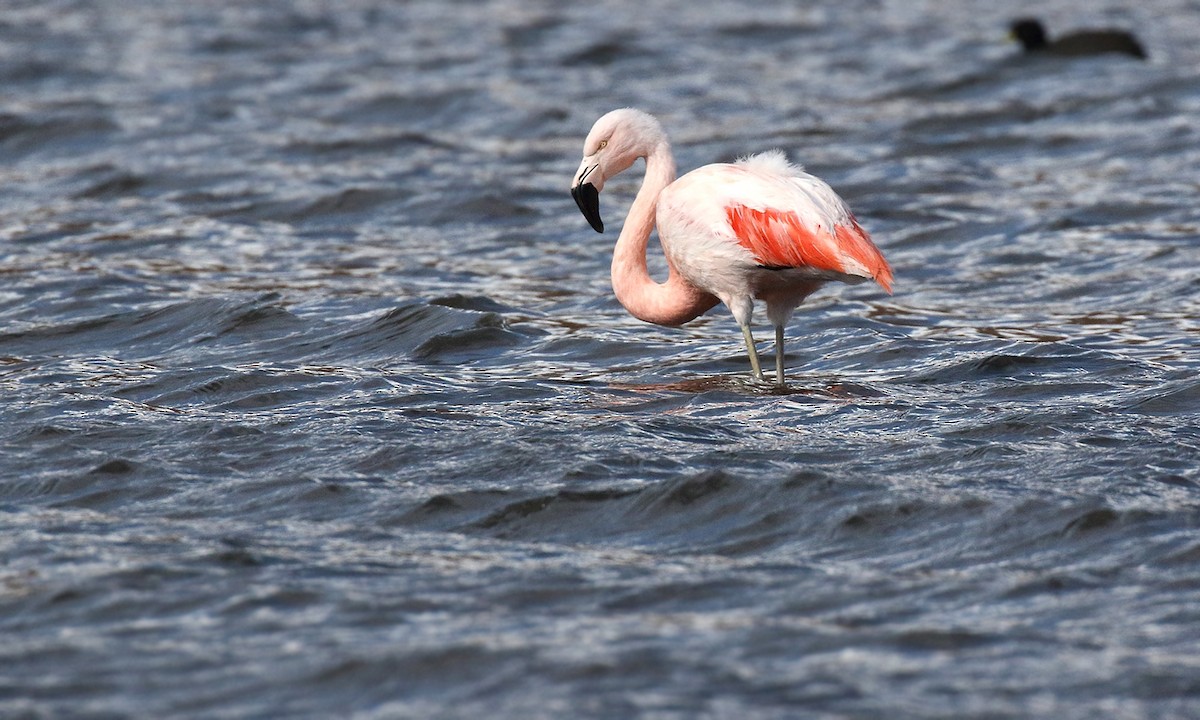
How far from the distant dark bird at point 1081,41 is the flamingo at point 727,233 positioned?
33.5 feet

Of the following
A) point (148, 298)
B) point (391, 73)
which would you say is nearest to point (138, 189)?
point (148, 298)

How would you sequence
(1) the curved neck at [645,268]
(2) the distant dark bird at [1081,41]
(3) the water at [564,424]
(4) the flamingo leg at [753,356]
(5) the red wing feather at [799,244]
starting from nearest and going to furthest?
(3) the water at [564,424] → (5) the red wing feather at [799,244] → (4) the flamingo leg at [753,356] → (1) the curved neck at [645,268] → (2) the distant dark bird at [1081,41]

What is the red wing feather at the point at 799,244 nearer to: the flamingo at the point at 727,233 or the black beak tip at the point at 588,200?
the flamingo at the point at 727,233

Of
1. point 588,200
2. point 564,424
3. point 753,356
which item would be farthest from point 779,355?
point 564,424

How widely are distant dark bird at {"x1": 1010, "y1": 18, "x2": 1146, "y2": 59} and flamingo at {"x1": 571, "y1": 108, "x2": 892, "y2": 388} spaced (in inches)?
402

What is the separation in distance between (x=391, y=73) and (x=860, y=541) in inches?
489

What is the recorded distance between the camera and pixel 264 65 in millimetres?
17484

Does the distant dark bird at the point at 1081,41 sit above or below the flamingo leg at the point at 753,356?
above

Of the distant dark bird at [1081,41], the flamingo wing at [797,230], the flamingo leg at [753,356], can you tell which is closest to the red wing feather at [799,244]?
the flamingo wing at [797,230]

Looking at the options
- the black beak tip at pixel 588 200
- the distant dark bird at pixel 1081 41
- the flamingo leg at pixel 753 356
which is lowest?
the flamingo leg at pixel 753 356

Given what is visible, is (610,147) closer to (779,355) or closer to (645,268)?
(645,268)

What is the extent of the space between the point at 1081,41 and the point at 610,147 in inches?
416

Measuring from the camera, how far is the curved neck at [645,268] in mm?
7656

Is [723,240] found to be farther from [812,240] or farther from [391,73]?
[391,73]
